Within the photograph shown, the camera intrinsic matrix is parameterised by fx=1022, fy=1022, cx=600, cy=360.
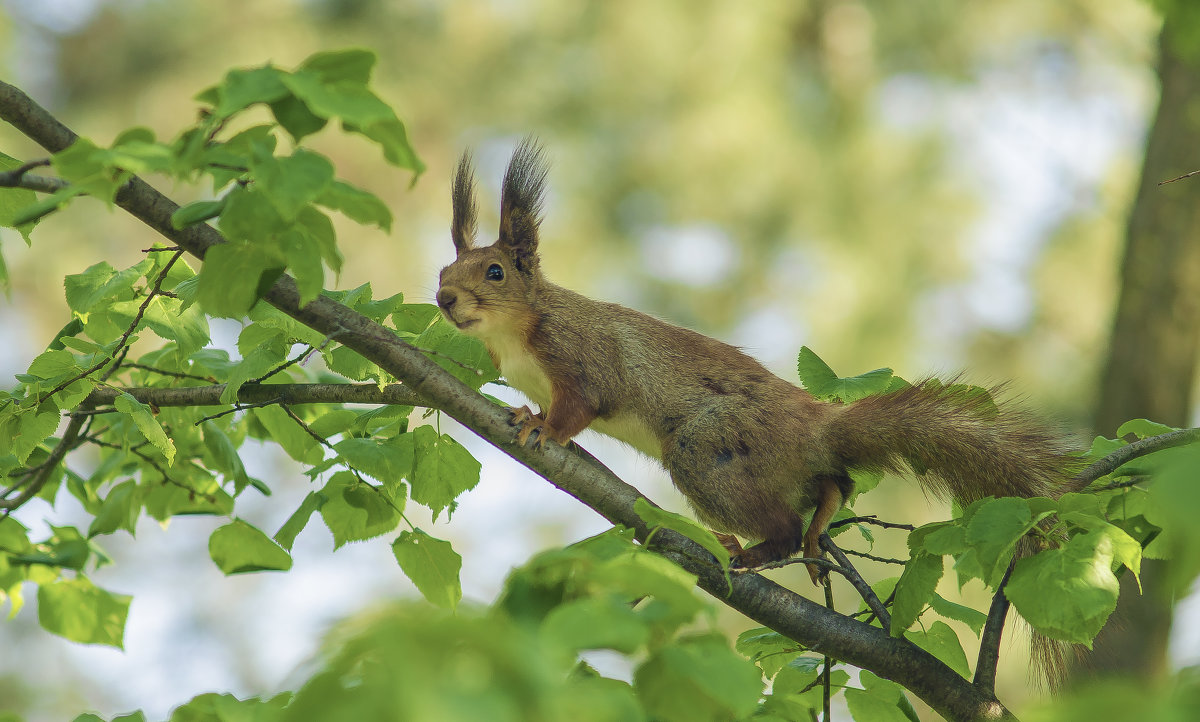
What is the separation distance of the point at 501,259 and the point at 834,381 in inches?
54.0

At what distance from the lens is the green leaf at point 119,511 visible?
222 centimetres

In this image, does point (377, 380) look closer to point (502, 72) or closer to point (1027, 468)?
point (1027, 468)

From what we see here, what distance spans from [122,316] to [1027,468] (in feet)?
6.08

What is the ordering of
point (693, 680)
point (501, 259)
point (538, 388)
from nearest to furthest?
point (693, 680) < point (538, 388) < point (501, 259)

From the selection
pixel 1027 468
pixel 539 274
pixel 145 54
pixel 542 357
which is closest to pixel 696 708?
pixel 1027 468

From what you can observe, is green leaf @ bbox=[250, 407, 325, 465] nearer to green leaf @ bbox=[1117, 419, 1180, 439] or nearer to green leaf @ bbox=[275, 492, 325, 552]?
green leaf @ bbox=[275, 492, 325, 552]

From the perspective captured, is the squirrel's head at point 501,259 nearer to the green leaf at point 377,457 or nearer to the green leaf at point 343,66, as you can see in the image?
the green leaf at point 377,457

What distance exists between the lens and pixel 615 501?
1.88m

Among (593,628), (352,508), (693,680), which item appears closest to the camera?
(593,628)

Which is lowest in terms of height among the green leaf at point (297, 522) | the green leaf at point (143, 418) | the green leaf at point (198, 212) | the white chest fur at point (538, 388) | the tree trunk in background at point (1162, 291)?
the green leaf at point (297, 522)

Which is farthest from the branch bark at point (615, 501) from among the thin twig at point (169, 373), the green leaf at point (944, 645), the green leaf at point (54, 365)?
the thin twig at point (169, 373)

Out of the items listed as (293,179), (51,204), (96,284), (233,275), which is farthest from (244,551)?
(293,179)

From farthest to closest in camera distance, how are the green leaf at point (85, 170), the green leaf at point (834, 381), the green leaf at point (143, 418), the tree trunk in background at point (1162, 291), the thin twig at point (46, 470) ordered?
the tree trunk in background at point (1162, 291) < the thin twig at point (46, 470) < the green leaf at point (834, 381) < the green leaf at point (143, 418) < the green leaf at point (85, 170)

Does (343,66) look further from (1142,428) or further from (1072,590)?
(1142,428)
